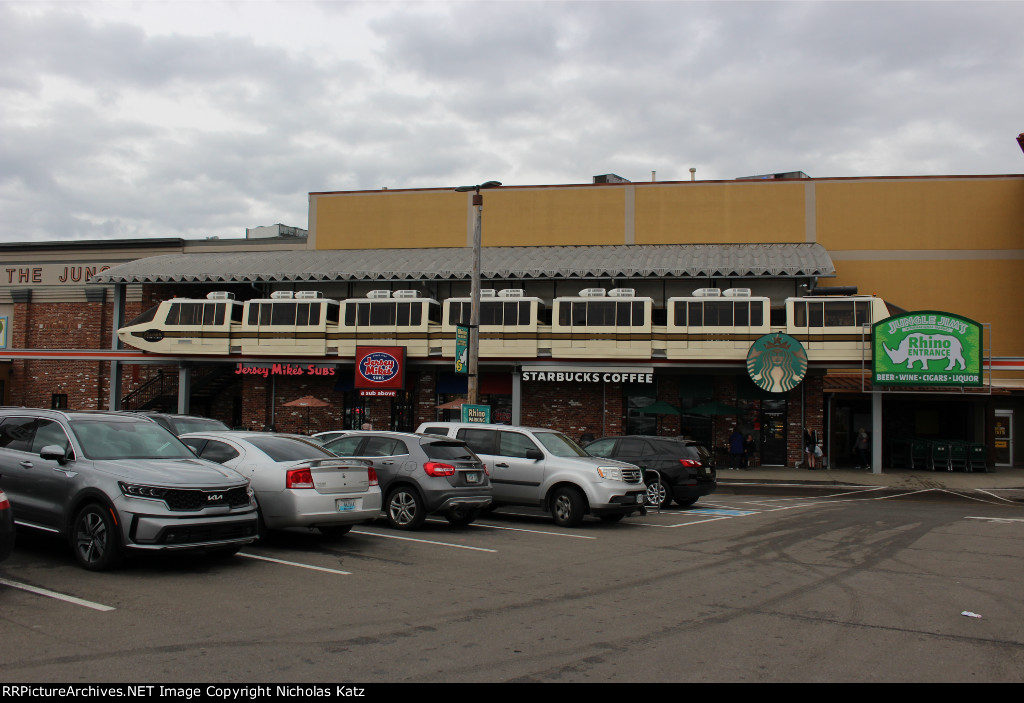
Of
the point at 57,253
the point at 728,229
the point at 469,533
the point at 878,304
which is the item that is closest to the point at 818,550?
the point at 469,533

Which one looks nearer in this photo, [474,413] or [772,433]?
[474,413]

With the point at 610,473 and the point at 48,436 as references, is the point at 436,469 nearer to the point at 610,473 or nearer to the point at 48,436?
the point at 610,473

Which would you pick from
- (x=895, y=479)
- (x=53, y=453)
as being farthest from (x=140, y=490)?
(x=895, y=479)

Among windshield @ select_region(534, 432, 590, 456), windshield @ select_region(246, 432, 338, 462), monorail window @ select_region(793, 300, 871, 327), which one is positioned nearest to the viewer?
windshield @ select_region(246, 432, 338, 462)

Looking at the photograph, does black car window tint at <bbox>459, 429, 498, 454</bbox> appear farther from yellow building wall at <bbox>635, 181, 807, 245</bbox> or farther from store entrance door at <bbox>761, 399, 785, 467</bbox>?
yellow building wall at <bbox>635, 181, 807, 245</bbox>

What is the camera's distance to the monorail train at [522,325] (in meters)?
30.1

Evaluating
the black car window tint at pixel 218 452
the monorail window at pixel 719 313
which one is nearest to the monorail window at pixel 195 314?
the monorail window at pixel 719 313

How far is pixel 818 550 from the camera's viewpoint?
12.6 m

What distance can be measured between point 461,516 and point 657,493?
5.78 metres

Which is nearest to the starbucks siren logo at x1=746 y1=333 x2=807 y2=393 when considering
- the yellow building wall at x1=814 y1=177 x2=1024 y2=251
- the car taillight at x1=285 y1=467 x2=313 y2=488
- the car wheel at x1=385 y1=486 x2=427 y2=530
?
the yellow building wall at x1=814 y1=177 x2=1024 y2=251

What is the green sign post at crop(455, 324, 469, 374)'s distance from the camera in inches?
899

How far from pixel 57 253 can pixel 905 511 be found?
38904 mm

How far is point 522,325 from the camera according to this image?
3177 centimetres

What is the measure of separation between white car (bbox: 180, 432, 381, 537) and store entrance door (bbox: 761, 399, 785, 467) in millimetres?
23330
